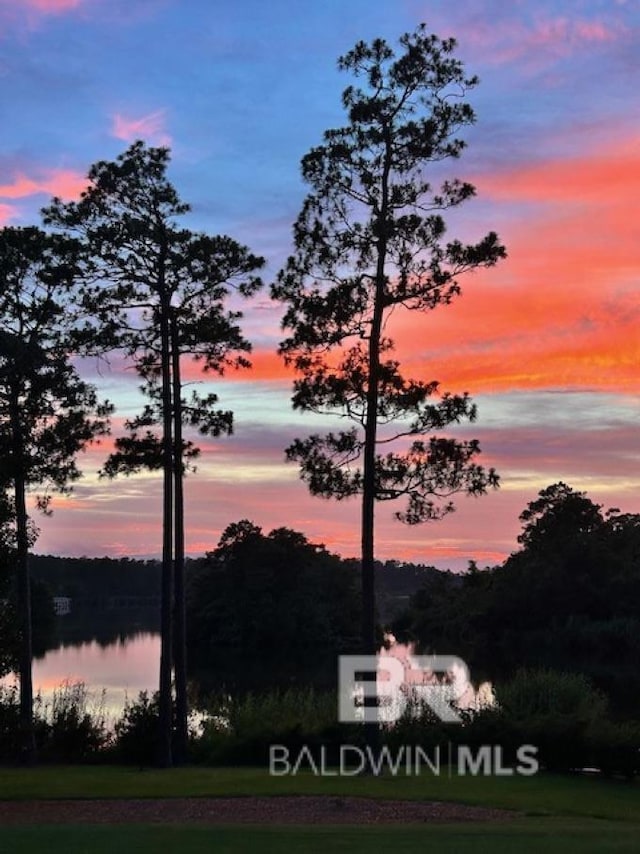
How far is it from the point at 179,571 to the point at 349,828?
9545 mm

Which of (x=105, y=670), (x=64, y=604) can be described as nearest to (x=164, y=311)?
(x=105, y=670)

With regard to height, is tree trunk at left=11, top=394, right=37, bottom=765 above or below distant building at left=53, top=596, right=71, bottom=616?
above

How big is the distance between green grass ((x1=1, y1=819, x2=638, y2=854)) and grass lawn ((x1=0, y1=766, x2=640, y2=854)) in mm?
11

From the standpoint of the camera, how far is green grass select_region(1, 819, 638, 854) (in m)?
9.29

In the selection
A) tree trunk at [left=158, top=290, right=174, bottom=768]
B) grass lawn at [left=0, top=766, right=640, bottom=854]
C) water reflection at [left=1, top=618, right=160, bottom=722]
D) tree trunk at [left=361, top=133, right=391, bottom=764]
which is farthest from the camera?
Answer: water reflection at [left=1, top=618, right=160, bottom=722]

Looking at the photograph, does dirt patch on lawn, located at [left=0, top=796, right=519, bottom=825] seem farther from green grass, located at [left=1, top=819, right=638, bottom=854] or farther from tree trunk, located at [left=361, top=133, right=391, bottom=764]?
tree trunk, located at [left=361, top=133, right=391, bottom=764]

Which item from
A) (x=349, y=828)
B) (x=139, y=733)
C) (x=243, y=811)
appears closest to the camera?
(x=349, y=828)

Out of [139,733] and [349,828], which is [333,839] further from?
[139,733]

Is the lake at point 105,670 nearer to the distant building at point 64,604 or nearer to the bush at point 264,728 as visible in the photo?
the bush at point 264,728

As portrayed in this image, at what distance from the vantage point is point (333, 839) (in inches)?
397

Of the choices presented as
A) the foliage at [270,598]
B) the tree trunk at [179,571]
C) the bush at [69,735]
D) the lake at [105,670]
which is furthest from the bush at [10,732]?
the foliage at [270,598]

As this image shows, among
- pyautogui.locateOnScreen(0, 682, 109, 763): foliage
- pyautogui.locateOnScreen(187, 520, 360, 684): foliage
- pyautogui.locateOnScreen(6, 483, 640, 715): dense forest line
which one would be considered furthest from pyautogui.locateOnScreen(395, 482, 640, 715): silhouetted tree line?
pyautogui.locateOnScreen(0, 682, 109, 763): foliage

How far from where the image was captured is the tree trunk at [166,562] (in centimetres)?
1911

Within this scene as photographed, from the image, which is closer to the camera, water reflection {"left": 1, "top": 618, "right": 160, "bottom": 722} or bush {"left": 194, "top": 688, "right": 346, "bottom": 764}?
bush {"left": 194, "top": 688, "right": 346, "bottom": 764}
